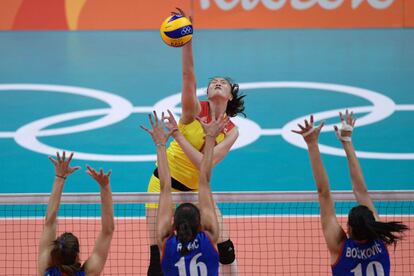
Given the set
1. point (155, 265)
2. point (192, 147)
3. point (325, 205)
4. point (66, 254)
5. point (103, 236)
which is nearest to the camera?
point (66, 254)

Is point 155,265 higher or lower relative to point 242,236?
lower

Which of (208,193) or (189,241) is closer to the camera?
(189,241)

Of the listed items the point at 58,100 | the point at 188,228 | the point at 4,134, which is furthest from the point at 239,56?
the point at 188,228

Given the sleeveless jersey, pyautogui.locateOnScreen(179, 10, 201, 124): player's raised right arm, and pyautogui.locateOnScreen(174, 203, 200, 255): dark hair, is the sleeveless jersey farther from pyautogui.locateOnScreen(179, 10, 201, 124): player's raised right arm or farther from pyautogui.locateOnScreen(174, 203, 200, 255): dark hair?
pyautogui.locateOnScreen(174, 203, 200, 255): dark hair

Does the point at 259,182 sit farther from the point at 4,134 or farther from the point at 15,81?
the point at 15,81

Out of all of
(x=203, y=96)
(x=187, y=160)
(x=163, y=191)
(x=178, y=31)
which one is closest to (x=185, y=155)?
(x=187, y=160)

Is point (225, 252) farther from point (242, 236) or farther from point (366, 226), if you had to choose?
point (242, 236)

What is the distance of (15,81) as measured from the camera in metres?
17.2

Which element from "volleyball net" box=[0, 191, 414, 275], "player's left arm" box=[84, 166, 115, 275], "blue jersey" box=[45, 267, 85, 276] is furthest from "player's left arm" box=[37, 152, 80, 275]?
"volleyball net" box=[0, 191, 414, 275]

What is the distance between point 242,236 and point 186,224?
14.7 feet

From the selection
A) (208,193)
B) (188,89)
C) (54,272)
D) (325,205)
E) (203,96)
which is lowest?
(54,272)

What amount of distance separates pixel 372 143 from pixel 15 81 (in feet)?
25.0

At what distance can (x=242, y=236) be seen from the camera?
33.9 ft

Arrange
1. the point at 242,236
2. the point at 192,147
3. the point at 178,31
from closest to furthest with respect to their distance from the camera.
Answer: the point at 192,147, the point at 178,31, the point at 242,236
